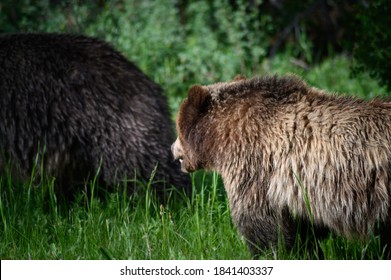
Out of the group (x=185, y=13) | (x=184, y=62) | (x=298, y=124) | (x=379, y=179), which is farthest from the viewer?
(x=185, y=13)

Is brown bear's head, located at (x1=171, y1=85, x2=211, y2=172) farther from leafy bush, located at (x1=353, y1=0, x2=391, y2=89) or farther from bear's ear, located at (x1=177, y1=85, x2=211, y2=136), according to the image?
leafy bush, located at (x1=353, y1=0, x2=391, y2=89)

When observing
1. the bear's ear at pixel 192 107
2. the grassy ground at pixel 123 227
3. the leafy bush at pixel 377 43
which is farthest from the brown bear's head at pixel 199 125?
the leafy bush at pixel 377 43

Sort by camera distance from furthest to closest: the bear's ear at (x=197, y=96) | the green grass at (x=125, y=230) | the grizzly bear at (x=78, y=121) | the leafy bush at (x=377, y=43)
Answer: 1. the leafy bush at (x=377, y=43)
2. the grizzly bear at (x=78, y=121)
3. the green grass at (x=125, y=230)
4. the bear's ear at (x=197, y=96)

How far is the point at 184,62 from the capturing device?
10625mm

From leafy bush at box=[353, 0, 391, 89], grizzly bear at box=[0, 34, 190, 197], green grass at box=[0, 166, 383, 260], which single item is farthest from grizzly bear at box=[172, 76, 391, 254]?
leafy bush at box=[353, 0, 391, 89]

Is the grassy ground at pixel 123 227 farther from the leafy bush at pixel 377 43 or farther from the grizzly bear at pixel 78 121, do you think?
the leafy bush at pixel 377 43

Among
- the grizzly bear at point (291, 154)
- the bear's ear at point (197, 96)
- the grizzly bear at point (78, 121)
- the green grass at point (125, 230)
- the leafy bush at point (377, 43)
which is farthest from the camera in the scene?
the leafy bush at point (377, 43)

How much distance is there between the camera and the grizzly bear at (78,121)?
21.1 ft

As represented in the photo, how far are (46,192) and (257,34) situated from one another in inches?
215

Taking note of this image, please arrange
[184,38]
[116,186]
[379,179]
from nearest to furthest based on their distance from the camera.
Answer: [379,179]
[116,186]
[184,38]

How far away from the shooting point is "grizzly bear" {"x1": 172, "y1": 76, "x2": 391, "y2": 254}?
4.64m

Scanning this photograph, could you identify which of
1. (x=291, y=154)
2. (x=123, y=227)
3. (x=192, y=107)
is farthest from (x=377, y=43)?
(x=123, y=227)
